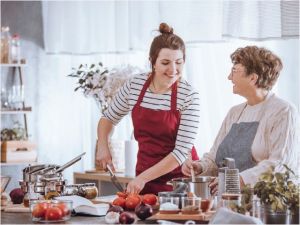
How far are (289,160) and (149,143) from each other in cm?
76

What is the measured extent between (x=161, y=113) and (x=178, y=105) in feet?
0.34

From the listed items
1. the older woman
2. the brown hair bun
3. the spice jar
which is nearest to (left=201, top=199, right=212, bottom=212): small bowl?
the older woman

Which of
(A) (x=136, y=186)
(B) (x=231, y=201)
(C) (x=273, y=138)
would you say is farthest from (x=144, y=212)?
(C) (x=273, y=138)

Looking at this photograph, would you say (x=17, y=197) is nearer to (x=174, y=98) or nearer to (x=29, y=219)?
(x=29, y=219)

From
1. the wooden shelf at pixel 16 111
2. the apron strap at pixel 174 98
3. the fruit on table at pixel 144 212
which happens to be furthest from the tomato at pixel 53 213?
the wooden shelf at pixel 16 111

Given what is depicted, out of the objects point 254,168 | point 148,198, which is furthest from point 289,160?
point 148,198

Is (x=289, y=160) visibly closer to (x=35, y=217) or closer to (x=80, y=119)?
(x=35, y=217)

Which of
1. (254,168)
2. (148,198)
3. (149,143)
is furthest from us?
(149,143)

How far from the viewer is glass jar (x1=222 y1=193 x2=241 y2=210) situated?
2514mm

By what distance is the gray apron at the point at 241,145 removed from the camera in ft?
11.2

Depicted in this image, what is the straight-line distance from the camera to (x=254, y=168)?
324cm

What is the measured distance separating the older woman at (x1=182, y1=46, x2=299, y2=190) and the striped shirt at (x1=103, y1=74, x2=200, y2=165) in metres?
0.09

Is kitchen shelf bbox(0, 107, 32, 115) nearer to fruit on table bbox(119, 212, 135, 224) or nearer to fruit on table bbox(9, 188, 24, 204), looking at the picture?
fruit on table bbox(9, 188, 24, 204)

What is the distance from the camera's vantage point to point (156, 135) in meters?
3.67
